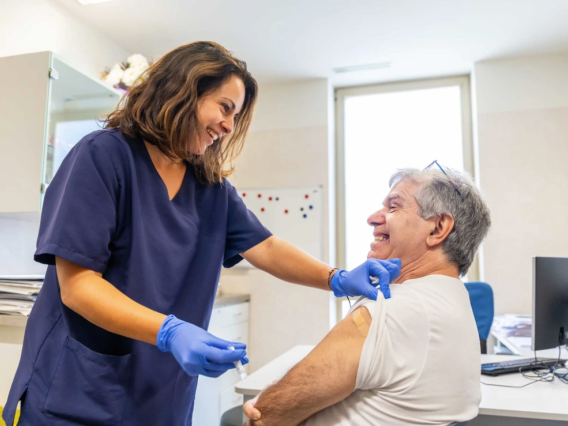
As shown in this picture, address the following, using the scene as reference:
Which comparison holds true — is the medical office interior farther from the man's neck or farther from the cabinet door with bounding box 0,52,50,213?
the man's neck

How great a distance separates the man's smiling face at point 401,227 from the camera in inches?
44.7

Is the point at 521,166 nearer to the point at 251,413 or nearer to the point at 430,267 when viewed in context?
the point at 430,267

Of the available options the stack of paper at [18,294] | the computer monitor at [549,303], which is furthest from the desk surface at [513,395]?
the stack of paper at [18,294]

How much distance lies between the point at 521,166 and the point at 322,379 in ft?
9.56

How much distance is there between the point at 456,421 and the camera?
92 centimetres

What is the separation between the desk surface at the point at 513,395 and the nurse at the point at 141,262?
1.11 ft

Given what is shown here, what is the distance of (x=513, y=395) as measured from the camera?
53.5 inches

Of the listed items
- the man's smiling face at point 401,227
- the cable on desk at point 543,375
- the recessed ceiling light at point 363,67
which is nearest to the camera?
the man's smiling face at point 401,227

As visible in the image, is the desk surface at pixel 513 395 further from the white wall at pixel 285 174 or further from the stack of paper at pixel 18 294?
the white wall at pixel 285 174

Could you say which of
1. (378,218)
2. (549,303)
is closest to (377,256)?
(378,218)

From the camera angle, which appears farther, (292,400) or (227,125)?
(227,125)

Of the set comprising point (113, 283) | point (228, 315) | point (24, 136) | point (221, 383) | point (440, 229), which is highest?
point (24, 136)

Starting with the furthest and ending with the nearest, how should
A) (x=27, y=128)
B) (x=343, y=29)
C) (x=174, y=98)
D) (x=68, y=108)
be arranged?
1. (x=343, y=29)
2. (x=68, y=108)
3. (x=27, y=128)
4. (x=174, y=98)

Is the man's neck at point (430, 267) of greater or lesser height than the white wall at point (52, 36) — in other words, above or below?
below
